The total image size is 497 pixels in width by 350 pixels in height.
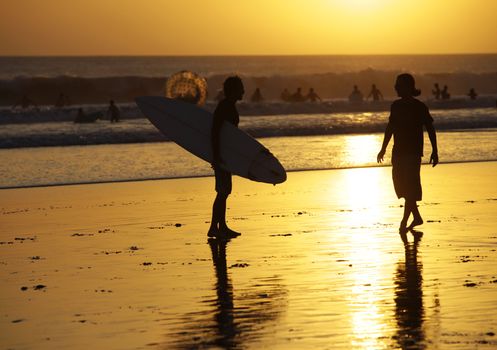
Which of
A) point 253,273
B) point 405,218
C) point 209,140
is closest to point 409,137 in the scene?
point 405,218

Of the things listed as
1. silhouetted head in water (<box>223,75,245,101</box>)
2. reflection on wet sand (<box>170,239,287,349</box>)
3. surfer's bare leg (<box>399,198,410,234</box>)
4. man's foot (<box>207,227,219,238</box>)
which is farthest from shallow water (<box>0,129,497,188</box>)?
reflection on wet sand (<box>170,239,287,349</box>)

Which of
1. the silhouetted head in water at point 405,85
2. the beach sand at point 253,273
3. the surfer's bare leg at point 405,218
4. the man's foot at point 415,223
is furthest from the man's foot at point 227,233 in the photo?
the silhouetted head in water at point 405,85

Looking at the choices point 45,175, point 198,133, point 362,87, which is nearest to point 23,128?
point 45,175

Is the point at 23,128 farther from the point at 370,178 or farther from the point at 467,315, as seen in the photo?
the point at 467,315

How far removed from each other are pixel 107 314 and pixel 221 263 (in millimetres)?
2834

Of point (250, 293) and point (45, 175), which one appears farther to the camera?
point (45, 175)

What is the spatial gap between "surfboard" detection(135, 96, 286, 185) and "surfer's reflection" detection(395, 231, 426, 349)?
10.4 feet

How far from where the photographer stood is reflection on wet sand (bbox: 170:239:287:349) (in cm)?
824

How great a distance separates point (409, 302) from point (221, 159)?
17.2ft

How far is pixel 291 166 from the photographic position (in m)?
25.1

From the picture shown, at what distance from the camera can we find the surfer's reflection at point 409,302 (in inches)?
318

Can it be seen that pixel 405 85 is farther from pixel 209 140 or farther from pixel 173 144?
pixel 173 144

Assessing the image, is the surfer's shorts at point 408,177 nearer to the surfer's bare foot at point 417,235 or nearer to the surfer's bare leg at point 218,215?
the surfer's bare foot at point 417,235

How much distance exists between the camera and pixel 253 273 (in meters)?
11.2
